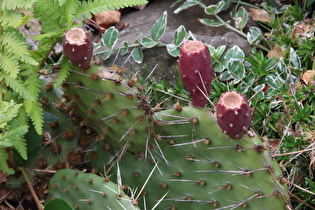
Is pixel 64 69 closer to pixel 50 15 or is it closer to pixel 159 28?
pixel 50 15

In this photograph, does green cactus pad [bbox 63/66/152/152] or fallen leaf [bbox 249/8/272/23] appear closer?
green cactus pad [bbox 63/66/152/152]

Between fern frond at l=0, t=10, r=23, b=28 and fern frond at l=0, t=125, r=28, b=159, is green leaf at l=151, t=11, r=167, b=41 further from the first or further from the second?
fern frond at l=0, t=125, r=28, b=159

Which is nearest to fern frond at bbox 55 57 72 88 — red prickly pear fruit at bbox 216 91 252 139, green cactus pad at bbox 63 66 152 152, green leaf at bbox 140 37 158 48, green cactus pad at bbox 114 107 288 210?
green cactus pad at bbox 63 66 152 152

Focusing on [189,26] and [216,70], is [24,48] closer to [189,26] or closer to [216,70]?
[216,70]

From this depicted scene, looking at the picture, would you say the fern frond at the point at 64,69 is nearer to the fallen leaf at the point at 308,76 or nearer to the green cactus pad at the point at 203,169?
the green cactus pad at the point at 203,169

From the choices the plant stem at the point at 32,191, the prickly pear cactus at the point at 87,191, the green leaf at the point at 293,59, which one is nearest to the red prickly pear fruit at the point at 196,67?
the prickly pear cactus at the point at 87,191

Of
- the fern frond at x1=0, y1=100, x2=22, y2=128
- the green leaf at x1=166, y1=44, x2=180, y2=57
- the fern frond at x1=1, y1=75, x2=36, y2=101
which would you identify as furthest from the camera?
the green leaf at x1=166, y1=44, x2=180, y2=57
